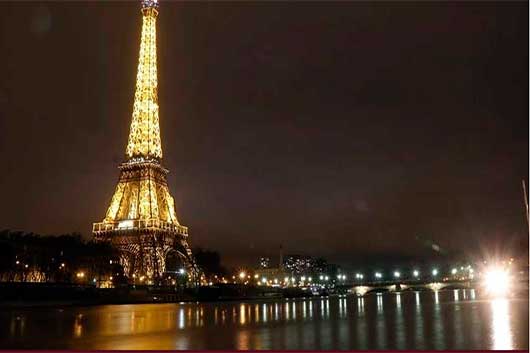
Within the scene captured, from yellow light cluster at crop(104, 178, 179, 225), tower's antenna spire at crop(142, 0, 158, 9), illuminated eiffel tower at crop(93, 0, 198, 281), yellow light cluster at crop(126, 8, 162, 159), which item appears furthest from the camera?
yellow light cluster at crop(126, 8, 162, 159)

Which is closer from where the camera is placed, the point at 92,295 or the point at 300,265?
the point at 92,295

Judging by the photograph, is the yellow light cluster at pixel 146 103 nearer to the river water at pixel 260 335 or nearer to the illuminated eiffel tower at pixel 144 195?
the illuminated eiffel tower at pixel 144 195

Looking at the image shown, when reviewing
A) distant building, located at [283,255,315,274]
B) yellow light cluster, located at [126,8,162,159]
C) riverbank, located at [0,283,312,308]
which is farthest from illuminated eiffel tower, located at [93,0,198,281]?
distant building, located at [283,255,315,274]

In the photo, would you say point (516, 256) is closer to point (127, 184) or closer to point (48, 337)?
point (127, 184)

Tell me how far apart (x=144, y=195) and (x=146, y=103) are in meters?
11.8

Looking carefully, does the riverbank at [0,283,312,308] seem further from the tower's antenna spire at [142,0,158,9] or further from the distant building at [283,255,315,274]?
the distant building at [283,255,315,274]

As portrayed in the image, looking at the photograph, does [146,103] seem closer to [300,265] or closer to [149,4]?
[149,4]

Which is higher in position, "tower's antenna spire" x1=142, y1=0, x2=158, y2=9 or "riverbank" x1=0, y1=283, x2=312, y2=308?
"tower's antenna spire" x1=142, y1=0, x2=158, y2=9

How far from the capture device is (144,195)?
236ft

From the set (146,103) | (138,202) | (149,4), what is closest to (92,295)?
(138,202)

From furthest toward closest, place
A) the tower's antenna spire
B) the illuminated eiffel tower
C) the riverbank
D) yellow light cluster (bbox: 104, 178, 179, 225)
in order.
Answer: the tower's antenna spire < yellow light cluster (bbox: 104, 178, 179, 225) < the illuminated eiffel tower < the riverbank

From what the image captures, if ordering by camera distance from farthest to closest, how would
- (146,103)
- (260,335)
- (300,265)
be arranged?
(300,265), (146,103), (260,335)

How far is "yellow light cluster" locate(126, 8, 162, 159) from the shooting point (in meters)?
73.1

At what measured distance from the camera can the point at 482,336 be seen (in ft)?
64.4
